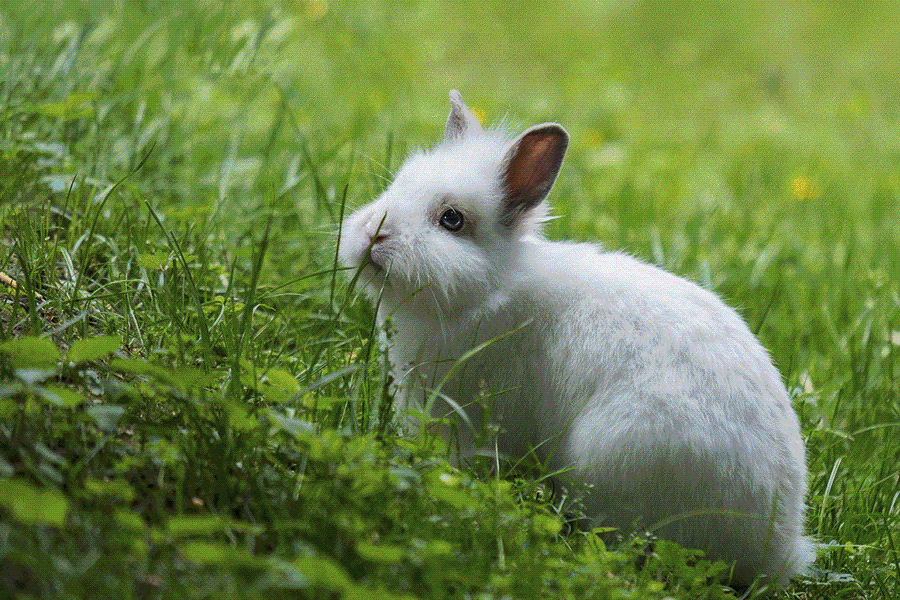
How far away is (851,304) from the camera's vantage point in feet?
15.7

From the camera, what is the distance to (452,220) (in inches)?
123

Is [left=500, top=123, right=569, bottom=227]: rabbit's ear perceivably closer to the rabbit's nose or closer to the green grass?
the rabbit's nose

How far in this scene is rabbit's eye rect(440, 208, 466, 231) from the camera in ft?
10.2

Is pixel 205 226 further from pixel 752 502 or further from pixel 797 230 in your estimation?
pixel 797 230

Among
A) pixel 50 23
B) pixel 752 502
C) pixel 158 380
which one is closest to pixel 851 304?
pixel 752 502

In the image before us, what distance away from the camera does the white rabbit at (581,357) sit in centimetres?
270

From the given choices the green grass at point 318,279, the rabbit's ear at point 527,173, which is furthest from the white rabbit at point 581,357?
the green grass at point 318,279

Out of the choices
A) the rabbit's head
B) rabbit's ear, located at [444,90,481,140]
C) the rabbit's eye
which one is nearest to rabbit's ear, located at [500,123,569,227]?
the rabbit's head

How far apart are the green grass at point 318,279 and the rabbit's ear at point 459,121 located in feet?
1.06

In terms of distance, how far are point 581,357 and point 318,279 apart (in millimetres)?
1352

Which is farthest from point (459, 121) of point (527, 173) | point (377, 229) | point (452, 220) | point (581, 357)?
point (581, 357)

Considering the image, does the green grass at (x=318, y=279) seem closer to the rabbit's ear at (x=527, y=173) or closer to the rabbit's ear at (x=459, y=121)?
A: the rabbit's ear at (x=459, y=121)

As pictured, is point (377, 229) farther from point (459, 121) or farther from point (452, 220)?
point (459, 121)

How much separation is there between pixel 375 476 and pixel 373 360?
44.8 inches
